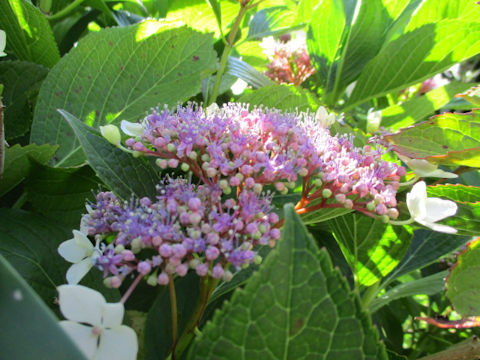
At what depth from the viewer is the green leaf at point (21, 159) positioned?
1.96 ft

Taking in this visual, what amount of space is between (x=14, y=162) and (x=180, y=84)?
0.96 ft

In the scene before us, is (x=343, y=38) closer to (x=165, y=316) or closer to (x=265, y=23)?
(x=265, y=23)

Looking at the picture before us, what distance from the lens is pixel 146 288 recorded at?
750 millimetres

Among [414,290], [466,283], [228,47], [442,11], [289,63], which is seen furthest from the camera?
[289,63]

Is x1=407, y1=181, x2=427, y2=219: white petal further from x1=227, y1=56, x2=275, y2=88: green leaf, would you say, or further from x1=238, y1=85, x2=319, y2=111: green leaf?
x1=227, y1=56, x2=275, y2=88: green leaf

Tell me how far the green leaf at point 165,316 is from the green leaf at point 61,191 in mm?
169

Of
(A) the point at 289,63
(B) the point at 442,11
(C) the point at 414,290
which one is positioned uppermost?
(B) the point at 442,11

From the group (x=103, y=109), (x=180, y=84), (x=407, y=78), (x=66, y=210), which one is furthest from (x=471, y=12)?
(x=66, y=210)

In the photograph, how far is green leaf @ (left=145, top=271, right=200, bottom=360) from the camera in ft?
1.89

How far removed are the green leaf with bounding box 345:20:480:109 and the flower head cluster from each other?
0.25m

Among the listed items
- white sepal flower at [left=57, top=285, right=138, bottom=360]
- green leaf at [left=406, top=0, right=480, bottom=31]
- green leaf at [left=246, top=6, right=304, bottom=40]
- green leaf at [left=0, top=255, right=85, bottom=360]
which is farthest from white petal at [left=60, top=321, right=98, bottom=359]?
green leaf at [left=406, top=0, right=480, bottom=31]

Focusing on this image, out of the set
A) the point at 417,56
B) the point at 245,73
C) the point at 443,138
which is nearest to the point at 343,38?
the point at 417,56

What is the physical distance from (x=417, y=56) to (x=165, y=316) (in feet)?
2.43

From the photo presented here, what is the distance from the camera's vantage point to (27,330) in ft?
0.93
